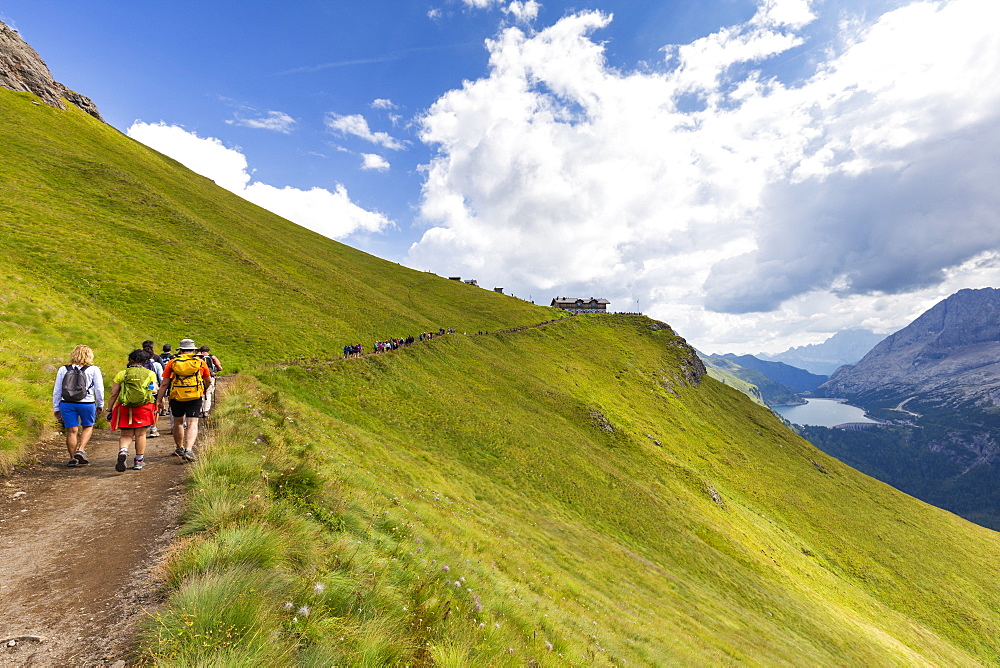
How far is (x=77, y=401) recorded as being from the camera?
9.22m

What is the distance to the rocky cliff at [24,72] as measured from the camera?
70375mm

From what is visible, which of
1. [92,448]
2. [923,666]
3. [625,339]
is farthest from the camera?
[625,339]

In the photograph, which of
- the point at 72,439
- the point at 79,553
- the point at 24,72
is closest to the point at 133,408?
the point at 72,439

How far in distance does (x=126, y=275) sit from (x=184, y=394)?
33359 millimetres

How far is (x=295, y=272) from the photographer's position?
61.7m

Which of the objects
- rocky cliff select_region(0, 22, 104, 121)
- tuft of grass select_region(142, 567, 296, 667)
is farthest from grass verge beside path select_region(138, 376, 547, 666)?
rocky cliff select_region(0, 22, 104, 121)

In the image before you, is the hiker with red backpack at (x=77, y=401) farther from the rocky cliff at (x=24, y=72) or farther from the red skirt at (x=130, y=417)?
the rocky cliff at (x=24, y=72)

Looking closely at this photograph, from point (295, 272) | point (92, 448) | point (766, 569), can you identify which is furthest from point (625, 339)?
point (92, 448)

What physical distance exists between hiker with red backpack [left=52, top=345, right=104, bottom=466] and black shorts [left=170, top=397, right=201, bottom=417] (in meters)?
1.50

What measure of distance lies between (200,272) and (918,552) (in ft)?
364

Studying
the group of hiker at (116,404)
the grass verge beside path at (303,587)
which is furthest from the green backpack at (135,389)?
the grass verge beside path at (303,587)

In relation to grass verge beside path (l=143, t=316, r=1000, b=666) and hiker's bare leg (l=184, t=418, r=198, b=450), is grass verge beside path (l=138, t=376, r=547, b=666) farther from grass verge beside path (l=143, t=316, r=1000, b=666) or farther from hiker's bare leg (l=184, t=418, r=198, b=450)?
hiker's bare leg (l=184, t=418, r=198, b=450)

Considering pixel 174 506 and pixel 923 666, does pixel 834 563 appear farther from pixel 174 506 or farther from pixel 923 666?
pixel 174 506

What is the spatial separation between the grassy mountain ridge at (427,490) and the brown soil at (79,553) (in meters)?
0.51
